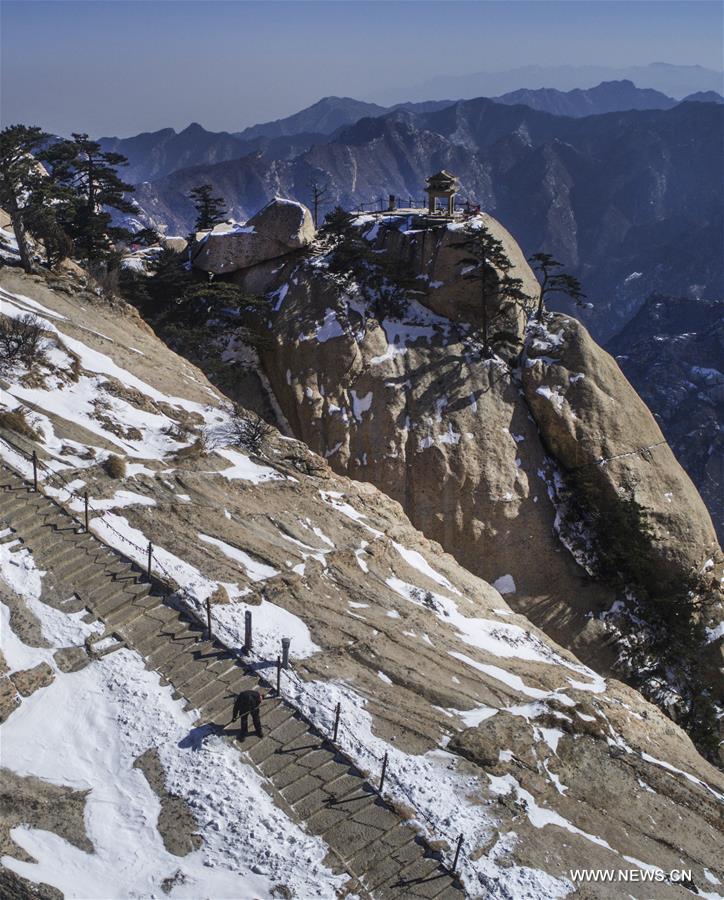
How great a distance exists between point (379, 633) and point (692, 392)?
117051 mm

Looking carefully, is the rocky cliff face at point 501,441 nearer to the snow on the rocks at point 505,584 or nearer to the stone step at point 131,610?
the snow on the rocks at point 505,584

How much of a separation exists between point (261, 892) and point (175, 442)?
17.2 meters

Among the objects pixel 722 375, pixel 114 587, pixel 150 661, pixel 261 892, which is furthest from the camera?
pixel 722 375

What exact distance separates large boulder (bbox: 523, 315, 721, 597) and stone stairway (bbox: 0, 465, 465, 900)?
25786mm

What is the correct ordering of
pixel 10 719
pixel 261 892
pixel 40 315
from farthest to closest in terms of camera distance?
1. pixel 40 315
2. pixel 10 719
3. pixel 261 892

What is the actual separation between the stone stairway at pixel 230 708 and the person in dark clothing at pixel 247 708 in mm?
239

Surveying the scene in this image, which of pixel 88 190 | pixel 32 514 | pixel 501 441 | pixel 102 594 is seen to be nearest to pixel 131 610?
pixel 102 594

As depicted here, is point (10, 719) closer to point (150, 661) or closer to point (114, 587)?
point (150, 661)

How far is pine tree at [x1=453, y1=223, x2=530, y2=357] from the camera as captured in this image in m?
42.0

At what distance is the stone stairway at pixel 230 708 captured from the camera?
14.0 meters

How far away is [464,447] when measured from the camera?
130 ft

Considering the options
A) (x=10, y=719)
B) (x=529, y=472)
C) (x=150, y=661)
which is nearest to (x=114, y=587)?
(x=150, y=661)

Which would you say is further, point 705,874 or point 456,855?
point 705,874

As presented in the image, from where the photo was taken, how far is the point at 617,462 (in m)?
40.1
